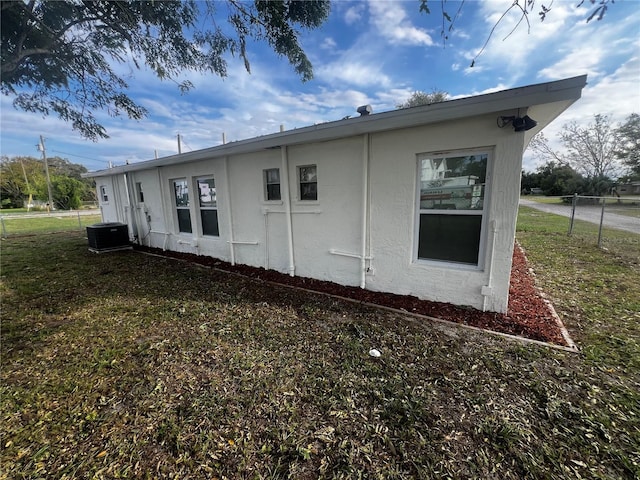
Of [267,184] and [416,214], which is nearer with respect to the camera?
[416,214]

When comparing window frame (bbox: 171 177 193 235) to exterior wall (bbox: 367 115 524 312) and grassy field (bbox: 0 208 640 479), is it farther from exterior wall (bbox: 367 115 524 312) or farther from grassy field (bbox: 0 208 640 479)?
exterior wall (bbox: 367 115 524 312)

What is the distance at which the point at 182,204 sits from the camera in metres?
7.67

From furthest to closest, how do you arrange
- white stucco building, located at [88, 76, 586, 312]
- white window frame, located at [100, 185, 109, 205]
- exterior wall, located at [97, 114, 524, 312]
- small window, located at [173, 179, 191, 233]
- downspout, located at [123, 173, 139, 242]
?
white window frame, located at [100, 185, 109, 205], downspout, located at [123, 173, 139, 242], small window, located at [173, 179, 191, 233], exterior wall, located at [97, 114, 524, 312], white stucco building, located at [88, 76, 586, 312]

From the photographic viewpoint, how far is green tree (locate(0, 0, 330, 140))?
3.95 metres

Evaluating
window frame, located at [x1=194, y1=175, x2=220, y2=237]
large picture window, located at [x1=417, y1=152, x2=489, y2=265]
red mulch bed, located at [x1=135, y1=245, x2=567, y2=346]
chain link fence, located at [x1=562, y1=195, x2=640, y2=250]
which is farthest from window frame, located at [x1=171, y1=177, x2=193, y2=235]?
chain link fence, located at [x1=562, y1=195, x2=640, y2=250]

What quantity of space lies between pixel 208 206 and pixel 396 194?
16.5 ft

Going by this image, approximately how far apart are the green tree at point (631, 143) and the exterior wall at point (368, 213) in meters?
39.4

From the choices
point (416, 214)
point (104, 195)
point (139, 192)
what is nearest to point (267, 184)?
point (416, 214)

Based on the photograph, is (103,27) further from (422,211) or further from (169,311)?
(422,211)

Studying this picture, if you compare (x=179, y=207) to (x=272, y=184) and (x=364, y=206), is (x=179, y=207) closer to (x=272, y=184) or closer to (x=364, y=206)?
(x=272, y=184)

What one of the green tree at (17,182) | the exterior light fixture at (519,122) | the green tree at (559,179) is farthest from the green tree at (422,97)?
the green tree at (17,182)

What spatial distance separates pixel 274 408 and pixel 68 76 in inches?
272

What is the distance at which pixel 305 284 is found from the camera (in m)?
5.06

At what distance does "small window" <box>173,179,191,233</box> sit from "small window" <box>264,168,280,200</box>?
3.11m
